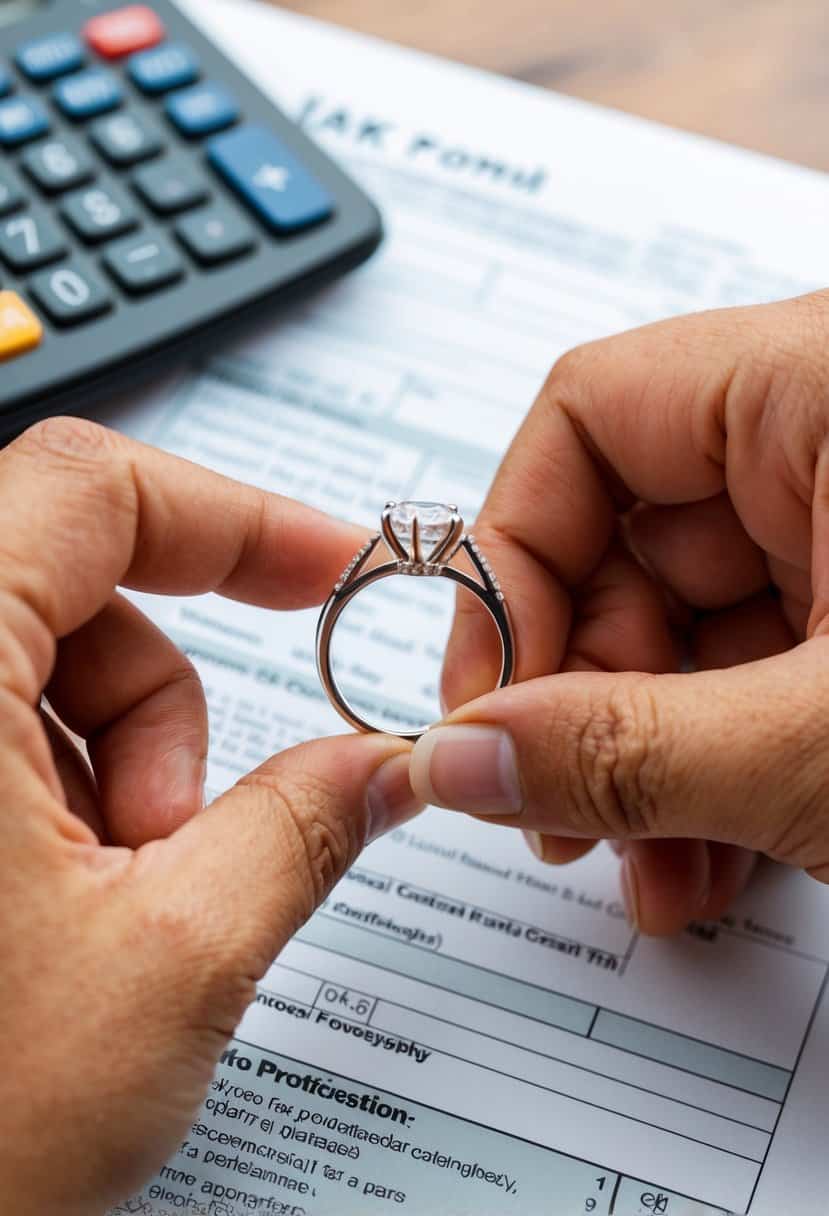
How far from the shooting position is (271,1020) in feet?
1.33

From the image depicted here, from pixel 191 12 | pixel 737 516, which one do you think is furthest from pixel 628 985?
pixel 191 12

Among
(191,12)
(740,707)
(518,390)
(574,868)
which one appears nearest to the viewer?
(740,707)

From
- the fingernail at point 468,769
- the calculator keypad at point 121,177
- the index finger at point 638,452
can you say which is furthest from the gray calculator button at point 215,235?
the fingernail at point 468,769

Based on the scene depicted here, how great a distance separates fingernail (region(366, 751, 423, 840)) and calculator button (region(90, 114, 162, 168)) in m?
0.31

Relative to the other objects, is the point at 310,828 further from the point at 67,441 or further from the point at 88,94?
the point at 88,94

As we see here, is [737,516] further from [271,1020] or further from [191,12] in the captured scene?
[191,12]

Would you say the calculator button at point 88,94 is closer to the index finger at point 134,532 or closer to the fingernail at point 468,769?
the index finger at point 134,532

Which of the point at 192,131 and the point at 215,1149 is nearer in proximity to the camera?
the point at 215,1149

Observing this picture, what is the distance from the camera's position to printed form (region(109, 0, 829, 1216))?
0.38m

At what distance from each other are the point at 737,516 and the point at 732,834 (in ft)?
0.50

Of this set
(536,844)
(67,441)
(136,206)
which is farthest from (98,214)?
(536,844)

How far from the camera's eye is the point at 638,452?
1.46 feet

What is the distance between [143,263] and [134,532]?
0.19 metres

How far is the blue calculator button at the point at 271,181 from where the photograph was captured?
0.55 m
